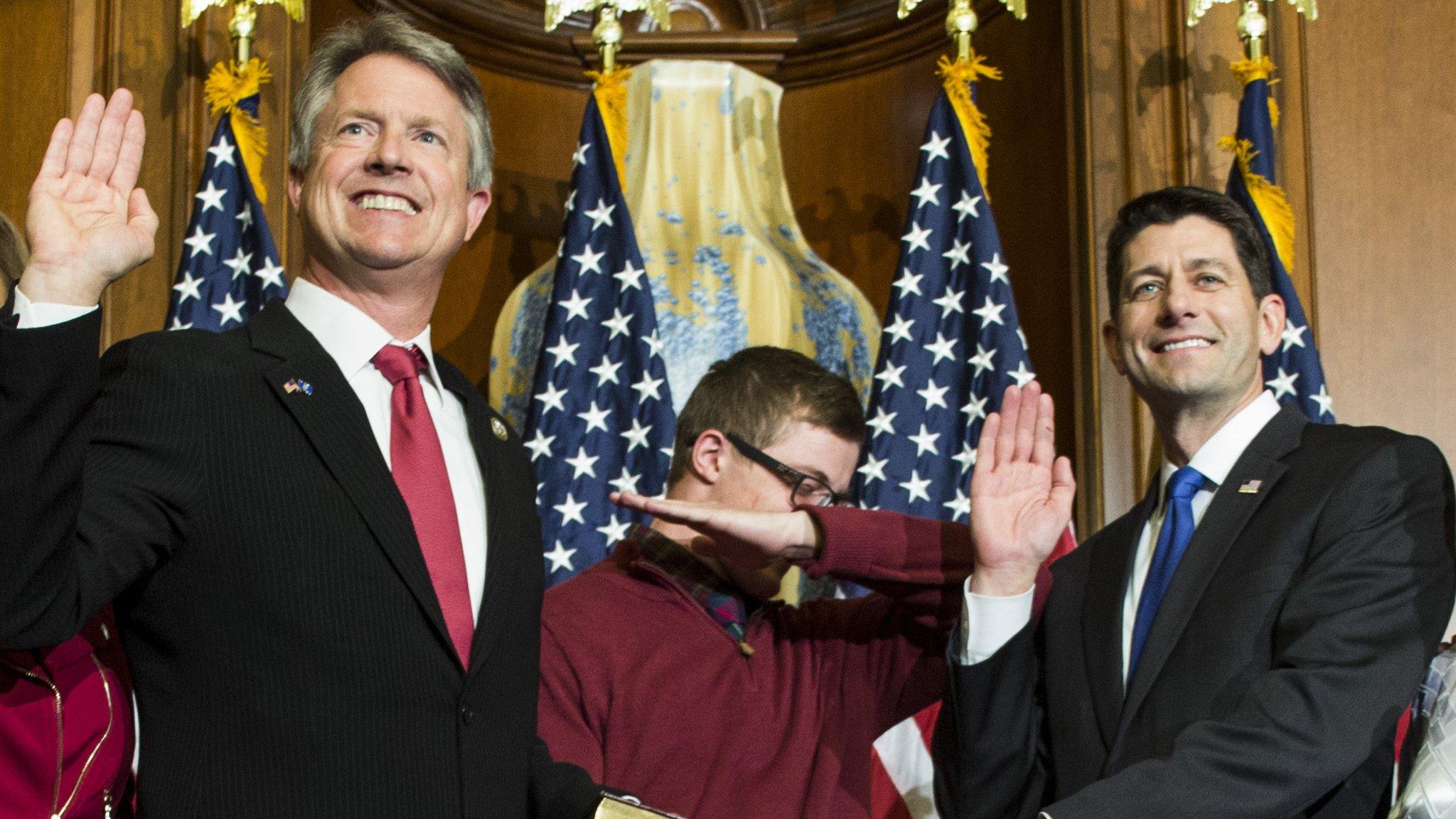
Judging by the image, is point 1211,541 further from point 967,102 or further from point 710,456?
point 967,102

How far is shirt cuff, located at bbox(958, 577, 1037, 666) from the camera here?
84.7 inches

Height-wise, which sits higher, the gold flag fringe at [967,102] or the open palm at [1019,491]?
the gold flag fringe at [967,102]

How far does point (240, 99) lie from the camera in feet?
12.6

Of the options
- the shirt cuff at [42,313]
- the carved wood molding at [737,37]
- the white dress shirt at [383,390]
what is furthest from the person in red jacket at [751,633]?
the carved wood molding at [737,37]

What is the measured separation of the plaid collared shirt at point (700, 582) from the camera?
2.41m

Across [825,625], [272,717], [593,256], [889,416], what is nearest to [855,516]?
[825,625]

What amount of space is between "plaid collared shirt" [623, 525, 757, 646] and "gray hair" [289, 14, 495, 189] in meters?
0.69

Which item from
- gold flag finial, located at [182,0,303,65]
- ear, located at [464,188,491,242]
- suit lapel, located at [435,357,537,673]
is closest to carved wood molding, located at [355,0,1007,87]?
gold flag finial, located at [182,0,303,65]

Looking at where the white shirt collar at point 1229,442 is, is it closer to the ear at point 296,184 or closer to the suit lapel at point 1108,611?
the suit lapel at point 1108,611

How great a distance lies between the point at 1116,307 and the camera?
2.51 meters

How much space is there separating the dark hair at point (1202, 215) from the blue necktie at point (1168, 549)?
0.37 m

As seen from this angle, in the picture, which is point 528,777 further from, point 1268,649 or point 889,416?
point 889,416

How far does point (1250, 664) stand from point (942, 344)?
215 cm

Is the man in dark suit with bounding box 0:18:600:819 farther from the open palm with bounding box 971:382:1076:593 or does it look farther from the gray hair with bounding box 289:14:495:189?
the open palm with bounding box 971:382:1076:593
